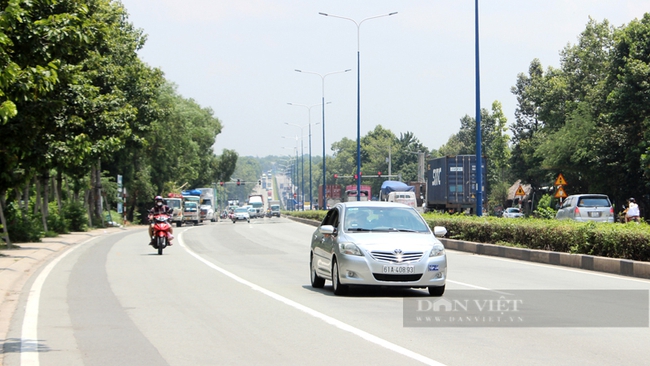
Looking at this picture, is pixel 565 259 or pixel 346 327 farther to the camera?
pixel 565 259

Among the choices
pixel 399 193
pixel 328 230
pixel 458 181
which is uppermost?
pixel 458 181

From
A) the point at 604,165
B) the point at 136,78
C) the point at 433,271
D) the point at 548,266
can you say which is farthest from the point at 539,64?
the point at 433,271

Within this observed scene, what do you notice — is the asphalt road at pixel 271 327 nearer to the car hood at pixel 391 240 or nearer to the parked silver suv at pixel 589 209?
the car hood at pixel 391 240

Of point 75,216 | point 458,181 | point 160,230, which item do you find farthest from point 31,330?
point 458,181

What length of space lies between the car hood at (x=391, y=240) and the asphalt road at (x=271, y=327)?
80cm

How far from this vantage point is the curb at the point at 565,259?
1783cm

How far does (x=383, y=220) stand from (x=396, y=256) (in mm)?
1343

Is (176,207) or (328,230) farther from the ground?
(328,230)

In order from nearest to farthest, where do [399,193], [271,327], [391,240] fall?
[271,327]
[391,240]
[399,193]

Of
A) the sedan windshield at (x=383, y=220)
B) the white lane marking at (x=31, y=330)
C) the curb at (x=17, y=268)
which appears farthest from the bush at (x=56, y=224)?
the sedan windshield at (x=383, y=220)

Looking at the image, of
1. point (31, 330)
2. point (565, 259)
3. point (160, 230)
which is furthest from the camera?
point (160, 230)

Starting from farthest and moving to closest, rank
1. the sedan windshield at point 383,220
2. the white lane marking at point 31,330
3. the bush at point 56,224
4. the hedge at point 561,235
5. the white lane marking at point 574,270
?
the bush at point 56,224 → the hedge at point 561,235 → the white lane marking at point 574,270 → the sedan windshield at point 383,220 → the white lane marking at point 31,330

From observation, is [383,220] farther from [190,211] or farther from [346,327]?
[190,211]

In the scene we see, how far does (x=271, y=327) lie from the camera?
10.3 m
